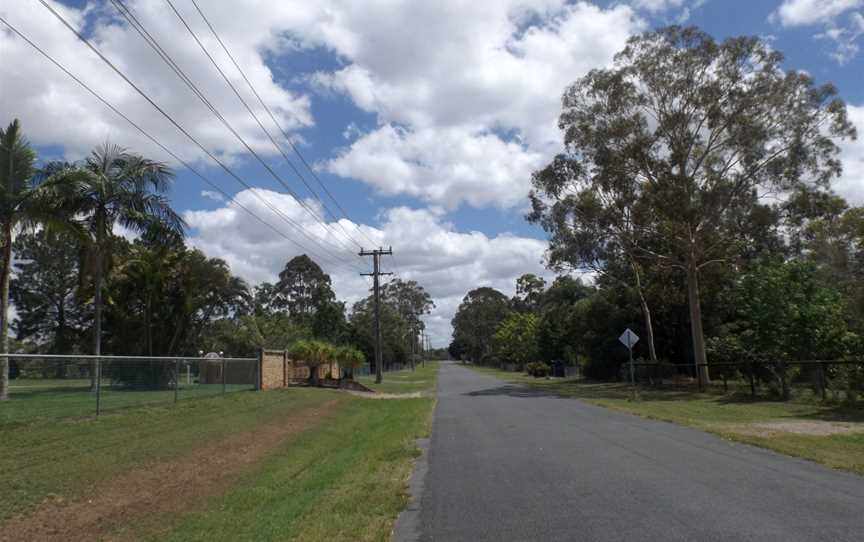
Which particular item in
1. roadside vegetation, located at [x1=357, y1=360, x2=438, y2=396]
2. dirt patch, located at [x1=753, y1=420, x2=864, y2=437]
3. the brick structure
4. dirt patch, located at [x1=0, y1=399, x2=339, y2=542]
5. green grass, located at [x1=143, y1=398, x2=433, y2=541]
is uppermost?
the brick structure

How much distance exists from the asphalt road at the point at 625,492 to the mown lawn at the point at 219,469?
771 mm

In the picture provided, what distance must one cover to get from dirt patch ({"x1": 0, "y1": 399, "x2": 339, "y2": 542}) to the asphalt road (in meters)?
3.07

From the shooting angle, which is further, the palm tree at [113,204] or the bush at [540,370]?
the bush at [540,370]

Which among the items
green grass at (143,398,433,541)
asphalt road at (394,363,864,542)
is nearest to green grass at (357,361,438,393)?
green grass at (143,398,433,541)

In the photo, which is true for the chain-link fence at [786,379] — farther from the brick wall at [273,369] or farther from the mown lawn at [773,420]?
the brick wall at [273,369]

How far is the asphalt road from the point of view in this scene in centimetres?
735

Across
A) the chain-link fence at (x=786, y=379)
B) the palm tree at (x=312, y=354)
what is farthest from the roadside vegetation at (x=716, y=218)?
the palm tree at (x=312, y=354)

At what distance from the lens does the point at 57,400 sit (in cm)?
1594

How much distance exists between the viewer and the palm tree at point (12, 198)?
20812 mm

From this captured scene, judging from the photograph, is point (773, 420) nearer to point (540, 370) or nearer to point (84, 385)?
point (84, 385)

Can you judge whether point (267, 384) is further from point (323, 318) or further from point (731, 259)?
point (323, 318)

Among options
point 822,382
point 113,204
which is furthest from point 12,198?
point 822,382

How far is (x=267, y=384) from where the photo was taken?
33.0 m

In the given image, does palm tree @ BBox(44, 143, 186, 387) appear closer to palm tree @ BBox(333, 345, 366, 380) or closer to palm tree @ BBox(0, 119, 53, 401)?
palm tree @ BBox(0, 119, 53, 401)
